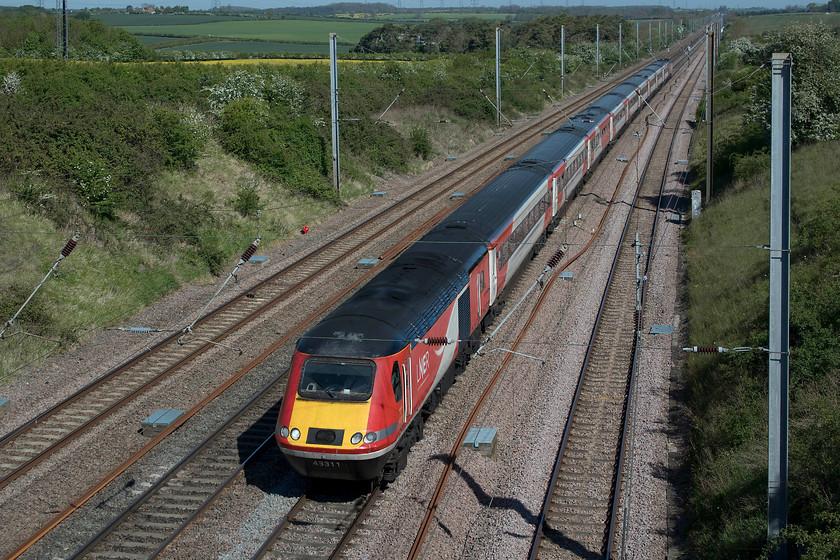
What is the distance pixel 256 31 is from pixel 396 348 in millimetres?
127397

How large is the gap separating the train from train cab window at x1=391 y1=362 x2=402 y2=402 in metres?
0.02

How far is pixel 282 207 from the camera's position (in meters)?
31.5

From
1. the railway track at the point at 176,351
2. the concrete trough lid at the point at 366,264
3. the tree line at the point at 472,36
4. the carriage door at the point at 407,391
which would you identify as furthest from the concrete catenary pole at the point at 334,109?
the tree line at the point at 472,36

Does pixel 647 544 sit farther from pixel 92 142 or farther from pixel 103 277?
pixel 92 142

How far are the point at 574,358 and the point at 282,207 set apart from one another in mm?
15928

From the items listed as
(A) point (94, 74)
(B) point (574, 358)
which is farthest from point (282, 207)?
(B) point (574, 358)

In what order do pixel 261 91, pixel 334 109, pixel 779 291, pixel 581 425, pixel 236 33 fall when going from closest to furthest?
1. pixel 779 291
2. pixel 581 425
3. pixel 334 109
4. pixel 261 91
5. pixel 236 33

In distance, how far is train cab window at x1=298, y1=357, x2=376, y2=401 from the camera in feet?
41.4

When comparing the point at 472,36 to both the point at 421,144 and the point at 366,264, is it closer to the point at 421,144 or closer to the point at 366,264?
the point at 421,144

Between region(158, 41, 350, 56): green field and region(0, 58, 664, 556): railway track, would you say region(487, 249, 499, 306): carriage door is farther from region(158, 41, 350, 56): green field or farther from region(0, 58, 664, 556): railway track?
region(158, 41, 350, 56): green field

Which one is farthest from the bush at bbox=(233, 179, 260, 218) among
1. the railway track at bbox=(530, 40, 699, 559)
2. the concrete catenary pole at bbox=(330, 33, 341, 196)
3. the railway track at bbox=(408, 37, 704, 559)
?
the railway track at bbox=(530, 40, 699, 559)

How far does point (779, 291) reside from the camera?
9.72 m

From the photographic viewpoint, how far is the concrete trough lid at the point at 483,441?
589 inches

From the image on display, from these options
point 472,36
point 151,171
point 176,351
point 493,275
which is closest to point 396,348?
point 493,275
